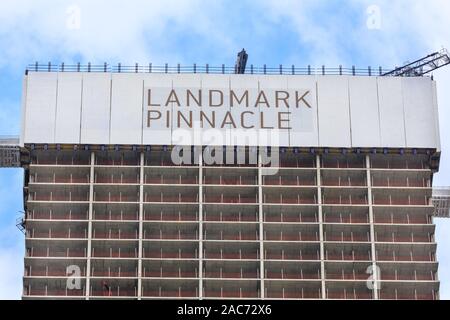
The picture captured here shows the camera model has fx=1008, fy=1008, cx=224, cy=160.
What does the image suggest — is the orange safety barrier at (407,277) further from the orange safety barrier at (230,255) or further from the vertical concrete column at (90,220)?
the vertical concrete column at (90,220)

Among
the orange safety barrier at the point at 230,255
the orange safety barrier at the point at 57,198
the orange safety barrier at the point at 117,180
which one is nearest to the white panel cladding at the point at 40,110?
the orange safety barrier at the point at 57,198

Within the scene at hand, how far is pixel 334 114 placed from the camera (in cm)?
17675

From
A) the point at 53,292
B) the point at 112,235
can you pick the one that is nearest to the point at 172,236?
the point at 112,235

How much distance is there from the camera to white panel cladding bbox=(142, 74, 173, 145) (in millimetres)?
174625

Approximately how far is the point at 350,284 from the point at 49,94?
61.3 metres

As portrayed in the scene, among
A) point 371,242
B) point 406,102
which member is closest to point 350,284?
point 371,242

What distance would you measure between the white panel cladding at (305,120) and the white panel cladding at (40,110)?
41631 millimetres

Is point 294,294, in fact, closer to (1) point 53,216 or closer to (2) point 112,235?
(2) point 112,235

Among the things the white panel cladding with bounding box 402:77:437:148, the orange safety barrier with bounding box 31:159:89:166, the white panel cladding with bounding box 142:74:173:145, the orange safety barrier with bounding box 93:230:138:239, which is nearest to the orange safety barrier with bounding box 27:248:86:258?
the orange safety barrier with bounding box 93:230:138:239

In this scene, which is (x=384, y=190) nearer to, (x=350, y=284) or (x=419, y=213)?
(x=419, y=213)

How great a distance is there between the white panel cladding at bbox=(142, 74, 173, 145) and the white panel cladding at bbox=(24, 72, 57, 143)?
16.0 m

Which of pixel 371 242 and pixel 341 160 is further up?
pixel 341 160
